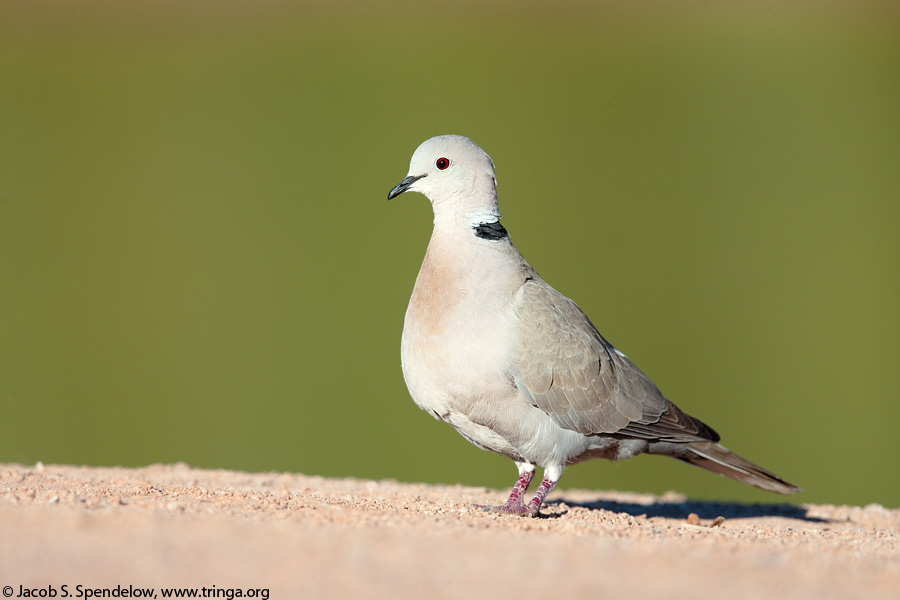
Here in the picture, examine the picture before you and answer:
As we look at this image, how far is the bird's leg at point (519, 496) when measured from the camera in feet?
17.4

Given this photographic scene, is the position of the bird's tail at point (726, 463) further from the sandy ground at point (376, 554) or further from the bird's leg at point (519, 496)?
the sandy ground at point (376, 554)

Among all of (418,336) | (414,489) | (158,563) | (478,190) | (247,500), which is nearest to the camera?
(158,563)

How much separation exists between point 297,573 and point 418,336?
7.88ft

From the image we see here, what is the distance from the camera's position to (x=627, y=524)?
496cm

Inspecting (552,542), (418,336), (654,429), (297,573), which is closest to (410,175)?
(418,336)

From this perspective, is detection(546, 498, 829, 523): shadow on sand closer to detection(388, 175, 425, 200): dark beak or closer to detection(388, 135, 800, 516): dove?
detection(388, 135, 800, 516): dove

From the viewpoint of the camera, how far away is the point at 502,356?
5.25 meters

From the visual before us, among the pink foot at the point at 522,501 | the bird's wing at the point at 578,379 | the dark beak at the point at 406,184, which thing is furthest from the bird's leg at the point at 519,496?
the dark beak at the point at 406,184

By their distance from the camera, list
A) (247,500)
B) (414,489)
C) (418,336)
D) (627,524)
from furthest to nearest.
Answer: (414,489)
(418,336)
(627,524)
(247,500)

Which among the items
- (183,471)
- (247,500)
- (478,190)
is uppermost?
(478,190)

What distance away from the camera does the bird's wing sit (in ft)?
17.6

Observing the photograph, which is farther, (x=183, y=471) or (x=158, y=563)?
(x=183, y=471)

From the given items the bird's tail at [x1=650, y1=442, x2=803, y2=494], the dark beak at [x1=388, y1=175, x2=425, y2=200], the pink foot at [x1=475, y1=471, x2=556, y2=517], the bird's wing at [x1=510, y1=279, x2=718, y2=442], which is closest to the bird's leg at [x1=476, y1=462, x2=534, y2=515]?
the pink foot at [x1=475, y1=471, x2=556, y2=517]

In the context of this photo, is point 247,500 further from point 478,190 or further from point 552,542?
point 478,190
